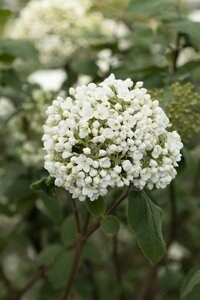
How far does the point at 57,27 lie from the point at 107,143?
1.33 m

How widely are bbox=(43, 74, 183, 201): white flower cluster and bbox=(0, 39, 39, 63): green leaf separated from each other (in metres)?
0.85

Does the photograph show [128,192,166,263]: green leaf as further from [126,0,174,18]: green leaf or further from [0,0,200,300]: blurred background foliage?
[126,0,174,18]: green leaf

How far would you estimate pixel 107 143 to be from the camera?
1311 mm

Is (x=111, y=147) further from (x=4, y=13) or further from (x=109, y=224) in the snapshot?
(x=4, y=13)

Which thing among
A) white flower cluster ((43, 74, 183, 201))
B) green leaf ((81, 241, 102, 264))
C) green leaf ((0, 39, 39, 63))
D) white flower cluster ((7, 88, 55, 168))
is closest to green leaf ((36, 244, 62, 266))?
green leaf ((81, 241, 102, 264))

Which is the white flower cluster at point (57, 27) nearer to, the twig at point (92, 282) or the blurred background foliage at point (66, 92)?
the blurred background foliage at point (66, 92)

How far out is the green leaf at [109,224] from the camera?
56.1 inches

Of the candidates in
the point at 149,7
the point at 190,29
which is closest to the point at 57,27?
the point at 149,7

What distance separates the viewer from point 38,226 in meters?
2.62

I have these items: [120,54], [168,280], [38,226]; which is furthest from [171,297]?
[120,54]

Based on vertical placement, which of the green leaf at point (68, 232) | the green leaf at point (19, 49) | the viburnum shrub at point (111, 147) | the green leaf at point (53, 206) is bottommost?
the green leaf at point (68, 232)

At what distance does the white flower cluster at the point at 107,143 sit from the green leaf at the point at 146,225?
0.07 meters

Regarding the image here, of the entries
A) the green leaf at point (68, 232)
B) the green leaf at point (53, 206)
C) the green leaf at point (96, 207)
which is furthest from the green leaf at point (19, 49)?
the green leaf at point (96, 207)

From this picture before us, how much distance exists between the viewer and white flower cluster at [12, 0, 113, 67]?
8.25ft
